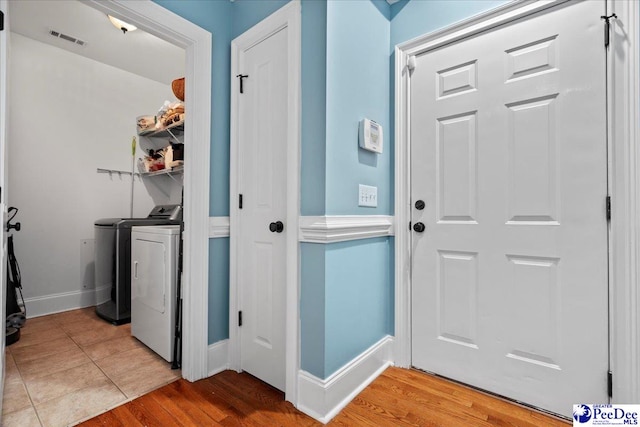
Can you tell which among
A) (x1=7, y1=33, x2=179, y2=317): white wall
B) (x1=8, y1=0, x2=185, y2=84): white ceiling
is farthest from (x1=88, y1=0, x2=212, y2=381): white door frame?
(x1=7, y1=33, x2=179, y2=317): white wall

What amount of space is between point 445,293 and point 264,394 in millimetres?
1142

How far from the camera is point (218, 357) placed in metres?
1.88

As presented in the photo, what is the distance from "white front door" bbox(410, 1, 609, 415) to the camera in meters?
1.37

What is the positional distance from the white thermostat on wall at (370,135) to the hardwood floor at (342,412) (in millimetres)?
1342

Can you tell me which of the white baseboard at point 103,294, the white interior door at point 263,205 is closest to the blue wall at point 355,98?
the white interior door at point 263,205

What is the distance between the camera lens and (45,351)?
2131 mm

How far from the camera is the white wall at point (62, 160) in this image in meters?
2.82

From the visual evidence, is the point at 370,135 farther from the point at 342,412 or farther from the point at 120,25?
the point at 120,25

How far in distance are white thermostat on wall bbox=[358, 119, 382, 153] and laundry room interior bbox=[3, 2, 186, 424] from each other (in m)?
1.36

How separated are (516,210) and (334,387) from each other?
1.26 metres

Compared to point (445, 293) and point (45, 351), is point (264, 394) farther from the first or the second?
point (45, 351)

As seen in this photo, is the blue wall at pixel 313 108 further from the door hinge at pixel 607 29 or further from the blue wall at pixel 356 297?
the door hinge at pixel 607 29

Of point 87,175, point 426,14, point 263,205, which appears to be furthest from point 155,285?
point 426,14

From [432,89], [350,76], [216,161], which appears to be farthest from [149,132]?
[432,89]
